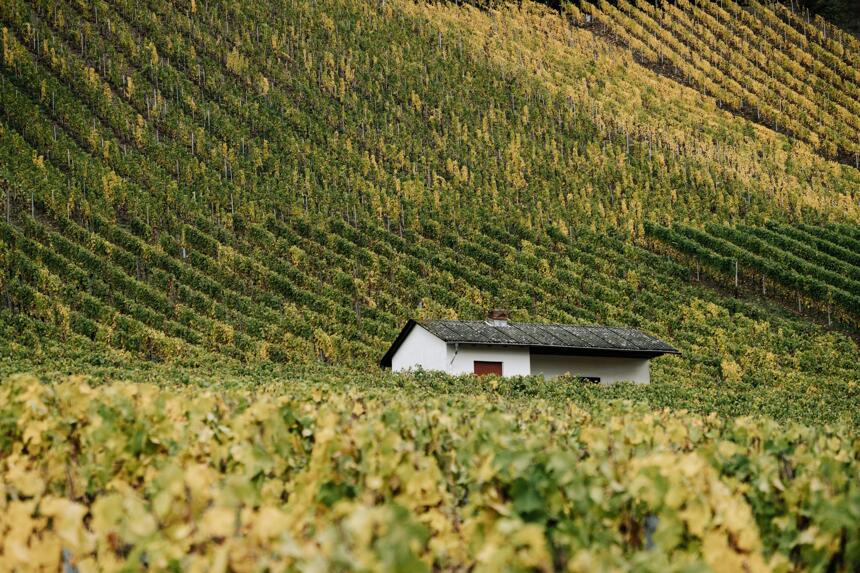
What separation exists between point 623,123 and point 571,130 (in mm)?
3487

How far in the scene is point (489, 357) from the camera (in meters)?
25.5

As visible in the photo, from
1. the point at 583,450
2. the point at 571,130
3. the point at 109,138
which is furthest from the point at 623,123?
the point at 583,450

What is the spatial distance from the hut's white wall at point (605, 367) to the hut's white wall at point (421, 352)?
3466 millimetres

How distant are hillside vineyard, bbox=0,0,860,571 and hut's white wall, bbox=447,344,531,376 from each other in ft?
13.2

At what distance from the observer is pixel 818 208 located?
47094mm

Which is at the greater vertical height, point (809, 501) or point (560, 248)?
point (560, 248)

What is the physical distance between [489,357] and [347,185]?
67.8 ft

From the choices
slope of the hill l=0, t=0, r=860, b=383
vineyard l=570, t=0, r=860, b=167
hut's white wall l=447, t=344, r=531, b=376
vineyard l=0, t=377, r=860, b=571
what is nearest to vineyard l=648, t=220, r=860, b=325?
slope of the hill l=0, t=0, r=860, b=383

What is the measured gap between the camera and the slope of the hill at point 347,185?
32781 millimetres

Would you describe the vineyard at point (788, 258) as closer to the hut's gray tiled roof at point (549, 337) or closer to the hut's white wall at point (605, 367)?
the hut's gray tiled roof at point (549, 337)

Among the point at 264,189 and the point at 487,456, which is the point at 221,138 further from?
the point at 487,456

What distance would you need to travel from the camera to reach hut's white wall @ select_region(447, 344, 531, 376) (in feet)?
82.1

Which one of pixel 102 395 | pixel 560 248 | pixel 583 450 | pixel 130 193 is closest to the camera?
pixel 583 450

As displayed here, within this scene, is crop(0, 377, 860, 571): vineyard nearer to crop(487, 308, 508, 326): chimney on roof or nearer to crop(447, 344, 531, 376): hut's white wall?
crop(447, 344, 531, 376): hut's white wall
